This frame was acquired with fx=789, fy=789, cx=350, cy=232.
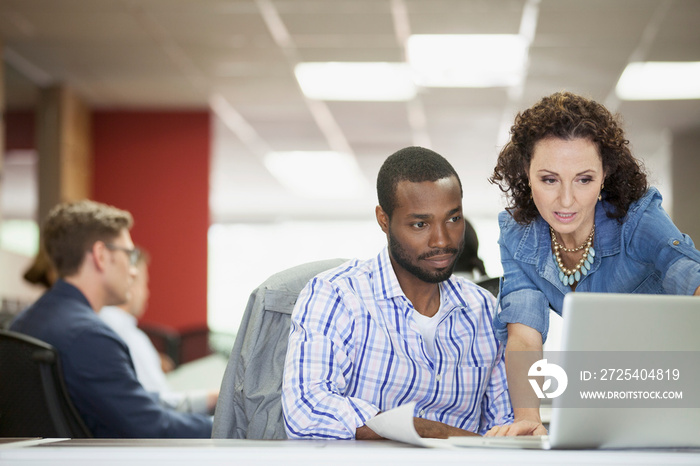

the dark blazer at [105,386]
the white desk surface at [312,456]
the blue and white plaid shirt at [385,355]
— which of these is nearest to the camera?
the white desk surface at [312,456]

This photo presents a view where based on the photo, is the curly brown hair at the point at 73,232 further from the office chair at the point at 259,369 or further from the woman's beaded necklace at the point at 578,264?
the woman's beaded necklace at the point at 578,264

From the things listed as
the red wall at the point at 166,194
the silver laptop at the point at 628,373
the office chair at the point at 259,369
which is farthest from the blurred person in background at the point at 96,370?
the red wall at the point at 166,194

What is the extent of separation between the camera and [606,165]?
1.55m

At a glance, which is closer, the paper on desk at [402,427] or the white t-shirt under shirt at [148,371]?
the paper on desk at [402,427]

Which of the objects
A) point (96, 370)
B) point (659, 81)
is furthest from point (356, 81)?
point (96, 370)

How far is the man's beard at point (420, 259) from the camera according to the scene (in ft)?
5.01

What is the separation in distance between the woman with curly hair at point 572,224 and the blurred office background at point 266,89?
2.17 m

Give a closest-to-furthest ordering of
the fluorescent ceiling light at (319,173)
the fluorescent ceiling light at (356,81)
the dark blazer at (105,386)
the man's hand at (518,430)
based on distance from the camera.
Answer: the man's hand at (518,430) < the dark blazer at (105,386) < the fluorescent ceiling light at (356,81) < the fluorescent ceiling light at (319,173)

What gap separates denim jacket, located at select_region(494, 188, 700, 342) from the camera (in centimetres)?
Answer: 150

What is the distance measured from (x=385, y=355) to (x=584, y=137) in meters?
0.57

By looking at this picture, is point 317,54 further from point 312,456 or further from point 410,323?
point 312,456

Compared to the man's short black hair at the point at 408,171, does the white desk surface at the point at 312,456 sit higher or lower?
lower

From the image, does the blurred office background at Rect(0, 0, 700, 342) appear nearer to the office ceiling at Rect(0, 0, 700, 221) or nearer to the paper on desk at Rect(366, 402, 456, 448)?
the office ceiling at Rect(0, 0, 700, 221)

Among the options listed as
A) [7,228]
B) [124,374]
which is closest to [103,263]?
[124,374]
